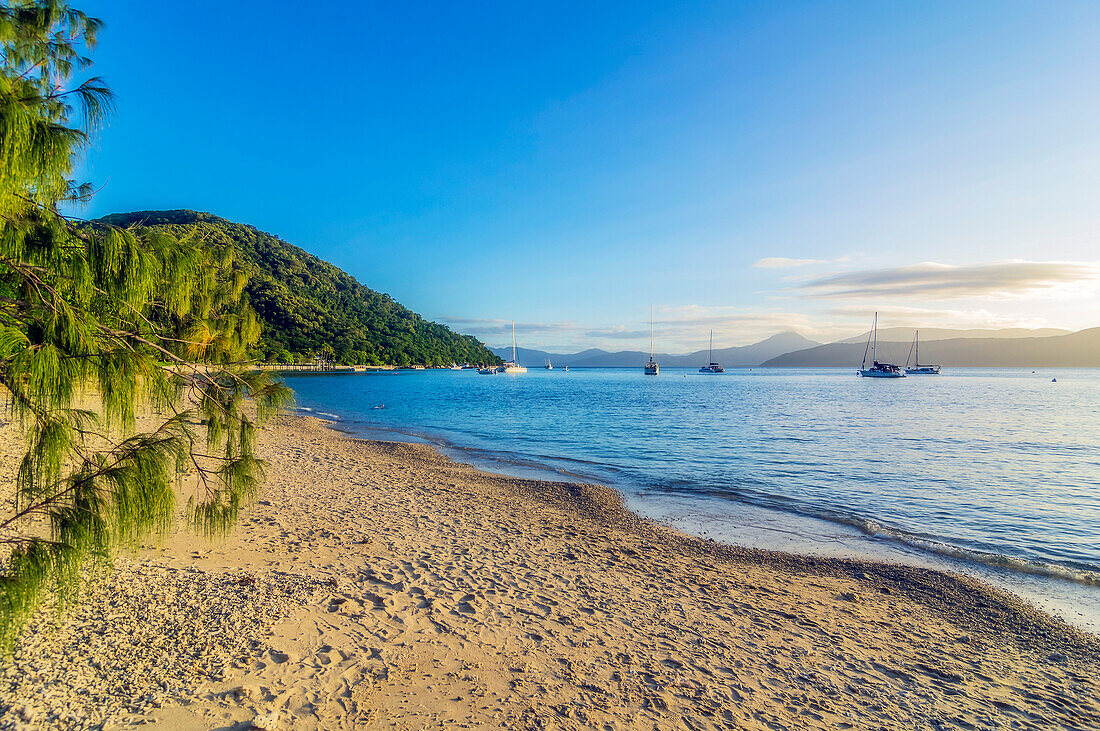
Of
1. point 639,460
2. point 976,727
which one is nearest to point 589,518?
point 976,727

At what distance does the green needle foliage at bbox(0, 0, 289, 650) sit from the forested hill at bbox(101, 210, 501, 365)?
215 feet

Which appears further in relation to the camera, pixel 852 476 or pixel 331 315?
pixel 331 315

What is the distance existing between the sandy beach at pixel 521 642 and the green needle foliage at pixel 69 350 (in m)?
1.40

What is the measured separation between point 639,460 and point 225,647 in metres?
14.3

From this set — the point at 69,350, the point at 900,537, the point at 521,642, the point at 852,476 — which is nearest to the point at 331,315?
the point at 852,476

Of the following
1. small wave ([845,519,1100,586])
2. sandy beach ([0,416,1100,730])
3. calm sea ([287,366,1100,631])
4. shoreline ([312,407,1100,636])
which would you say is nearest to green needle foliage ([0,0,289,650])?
sandy beach ([0,416,1100,730])

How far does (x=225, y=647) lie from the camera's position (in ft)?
12.7

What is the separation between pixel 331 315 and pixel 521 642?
395 ft

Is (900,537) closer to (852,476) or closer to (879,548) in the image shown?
(879,548)

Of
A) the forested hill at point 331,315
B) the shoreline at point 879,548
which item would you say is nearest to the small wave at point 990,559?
the shoreline at point 879,548

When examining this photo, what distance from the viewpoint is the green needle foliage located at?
1939 millimetres

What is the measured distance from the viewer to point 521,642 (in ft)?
15.0

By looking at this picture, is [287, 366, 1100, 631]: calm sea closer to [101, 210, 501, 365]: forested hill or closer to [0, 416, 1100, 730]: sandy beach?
[0, 416, 1100, 730]: sandy beach

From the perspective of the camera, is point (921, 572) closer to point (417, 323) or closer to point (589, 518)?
point (589, 518)
